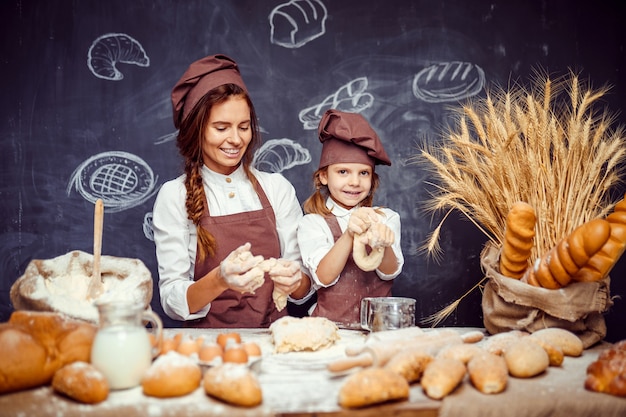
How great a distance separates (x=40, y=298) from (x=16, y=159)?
178 cm

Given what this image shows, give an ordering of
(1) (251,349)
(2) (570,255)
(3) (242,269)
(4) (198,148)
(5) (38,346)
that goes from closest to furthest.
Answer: (5) (38,346), (1) (251,349), (2) (570,255), (3) (242,269), (4) (198,148)

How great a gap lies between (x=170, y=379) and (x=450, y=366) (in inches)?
27.0

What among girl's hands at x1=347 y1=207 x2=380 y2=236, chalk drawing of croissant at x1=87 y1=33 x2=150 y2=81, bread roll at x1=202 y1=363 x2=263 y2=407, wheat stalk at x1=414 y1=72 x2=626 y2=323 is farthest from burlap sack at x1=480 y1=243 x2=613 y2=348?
chalk drawing of croissant at x1=87 y1=33 x2=150 y2=81

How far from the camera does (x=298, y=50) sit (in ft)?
11.1

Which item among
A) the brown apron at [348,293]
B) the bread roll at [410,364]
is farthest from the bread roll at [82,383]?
the brown apron at [348,293]

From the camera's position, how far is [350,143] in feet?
8.71

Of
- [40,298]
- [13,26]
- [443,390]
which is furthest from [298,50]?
[443,390]

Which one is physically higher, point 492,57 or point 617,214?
point 492,57

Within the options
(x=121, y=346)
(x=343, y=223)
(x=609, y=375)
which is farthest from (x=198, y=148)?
(x=609, y=375)

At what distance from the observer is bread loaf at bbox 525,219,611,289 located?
174 cm

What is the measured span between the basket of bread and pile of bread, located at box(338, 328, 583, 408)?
190mm

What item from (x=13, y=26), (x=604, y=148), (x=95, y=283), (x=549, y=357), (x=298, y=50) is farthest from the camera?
(x=298, y=50)

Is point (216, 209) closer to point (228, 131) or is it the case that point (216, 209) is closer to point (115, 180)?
point (228, 131)

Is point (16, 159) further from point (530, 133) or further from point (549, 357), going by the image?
point (549, 357)
